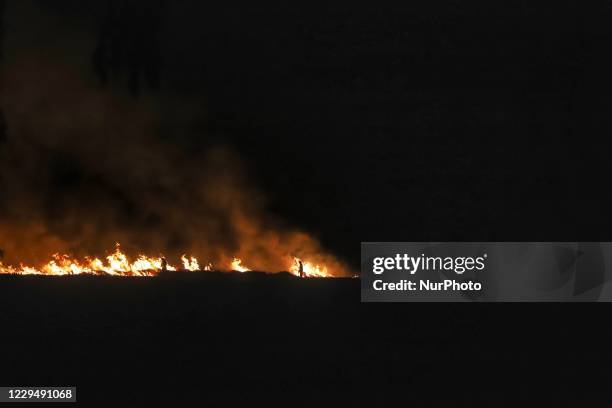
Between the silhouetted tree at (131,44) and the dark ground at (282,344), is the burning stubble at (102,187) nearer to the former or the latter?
the silhouetted tree at (131,44)

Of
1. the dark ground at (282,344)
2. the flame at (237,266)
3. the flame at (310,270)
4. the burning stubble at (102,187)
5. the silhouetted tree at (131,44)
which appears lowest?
the dark ground at (282,344)

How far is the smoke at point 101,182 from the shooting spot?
20344mm

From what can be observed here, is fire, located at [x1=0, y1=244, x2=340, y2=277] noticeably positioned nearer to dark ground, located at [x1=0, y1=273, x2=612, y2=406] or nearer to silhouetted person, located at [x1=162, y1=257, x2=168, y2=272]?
silhouetted person, located at [x1=162, y1=257, x2=168, y2=272]

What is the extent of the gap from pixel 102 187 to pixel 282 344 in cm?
598

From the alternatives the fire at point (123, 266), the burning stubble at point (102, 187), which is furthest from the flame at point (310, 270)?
the burning stubble at point (102, 187)

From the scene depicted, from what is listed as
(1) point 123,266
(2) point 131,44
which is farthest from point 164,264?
(2) point 131,44

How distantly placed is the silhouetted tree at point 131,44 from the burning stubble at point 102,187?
558 millimetres

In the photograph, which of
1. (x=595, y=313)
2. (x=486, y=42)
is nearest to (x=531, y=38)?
(x=486, y=42)

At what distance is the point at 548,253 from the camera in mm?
18438

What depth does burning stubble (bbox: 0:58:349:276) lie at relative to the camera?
20.3 meters

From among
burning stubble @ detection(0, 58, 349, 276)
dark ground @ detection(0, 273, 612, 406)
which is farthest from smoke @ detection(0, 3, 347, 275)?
dark ground @ detection(0, 273, 612, 406)

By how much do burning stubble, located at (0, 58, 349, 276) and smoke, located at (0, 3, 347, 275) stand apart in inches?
0.9

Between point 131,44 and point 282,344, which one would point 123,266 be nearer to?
point 282,344

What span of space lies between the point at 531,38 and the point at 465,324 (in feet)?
20.9
